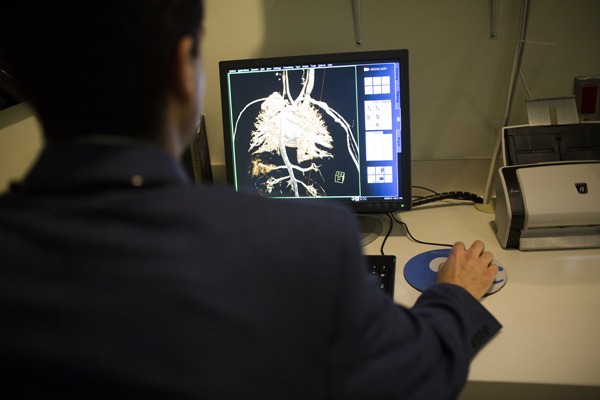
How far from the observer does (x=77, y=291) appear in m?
0.33

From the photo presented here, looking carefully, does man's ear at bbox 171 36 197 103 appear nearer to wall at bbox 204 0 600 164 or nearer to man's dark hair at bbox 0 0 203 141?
man's dark hair at bbox 0 0 203 141

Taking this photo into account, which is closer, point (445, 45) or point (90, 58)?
point (90, 58)

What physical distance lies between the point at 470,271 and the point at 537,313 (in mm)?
133

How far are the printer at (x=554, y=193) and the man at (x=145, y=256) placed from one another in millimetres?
655

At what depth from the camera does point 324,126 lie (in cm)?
107

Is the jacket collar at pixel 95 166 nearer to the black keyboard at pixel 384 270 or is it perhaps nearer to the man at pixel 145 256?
the man at pixel 145 256

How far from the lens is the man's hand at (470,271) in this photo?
744 millimetres

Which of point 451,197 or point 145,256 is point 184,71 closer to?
point 145,256

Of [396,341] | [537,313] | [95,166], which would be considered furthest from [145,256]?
[537,313]

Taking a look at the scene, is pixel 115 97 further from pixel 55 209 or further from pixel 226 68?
pixel 226 68

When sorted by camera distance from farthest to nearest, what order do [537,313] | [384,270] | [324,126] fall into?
[324,126], [384,270], [537,313]

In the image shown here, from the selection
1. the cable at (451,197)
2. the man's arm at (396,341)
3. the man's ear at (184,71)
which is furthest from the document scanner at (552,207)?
the man's ear at (184,71)

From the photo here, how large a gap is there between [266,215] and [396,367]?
245 millimetres

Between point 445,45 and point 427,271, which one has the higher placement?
point 445,45
